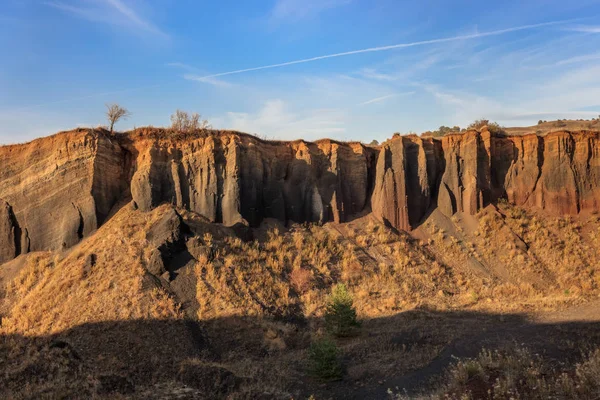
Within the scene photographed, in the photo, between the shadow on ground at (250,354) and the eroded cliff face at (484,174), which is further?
the eroded cliff face at (484,174)

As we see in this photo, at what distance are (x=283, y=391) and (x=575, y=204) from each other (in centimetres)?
2496

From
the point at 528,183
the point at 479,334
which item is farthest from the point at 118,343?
the point at 528,183

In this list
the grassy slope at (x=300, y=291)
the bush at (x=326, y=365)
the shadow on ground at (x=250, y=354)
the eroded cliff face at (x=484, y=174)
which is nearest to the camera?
the shadow on ground at (x=250, y=354)

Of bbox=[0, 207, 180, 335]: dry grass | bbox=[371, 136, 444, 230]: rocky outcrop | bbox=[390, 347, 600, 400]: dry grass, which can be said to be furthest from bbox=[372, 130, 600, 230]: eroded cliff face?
bbox=[390, 347, 600, 400]: dry grass

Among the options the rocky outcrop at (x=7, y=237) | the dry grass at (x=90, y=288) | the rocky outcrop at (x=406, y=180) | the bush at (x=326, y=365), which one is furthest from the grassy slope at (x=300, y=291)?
the rocky outcrop at (x=7, y=237)

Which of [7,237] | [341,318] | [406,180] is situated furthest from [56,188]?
[406,180]

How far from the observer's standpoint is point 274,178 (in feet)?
90.3

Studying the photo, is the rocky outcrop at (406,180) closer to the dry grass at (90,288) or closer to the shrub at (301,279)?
the shrub at (301,279)

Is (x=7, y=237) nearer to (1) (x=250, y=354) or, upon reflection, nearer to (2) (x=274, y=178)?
(2) (x=274, y=178)

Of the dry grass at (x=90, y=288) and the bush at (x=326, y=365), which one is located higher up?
the dry grass at (x=90, y=288)

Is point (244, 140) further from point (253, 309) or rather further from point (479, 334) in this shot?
point (479, 334)

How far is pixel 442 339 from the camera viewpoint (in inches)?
598

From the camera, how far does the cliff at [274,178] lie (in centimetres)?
2406

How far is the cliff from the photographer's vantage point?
2406cm
